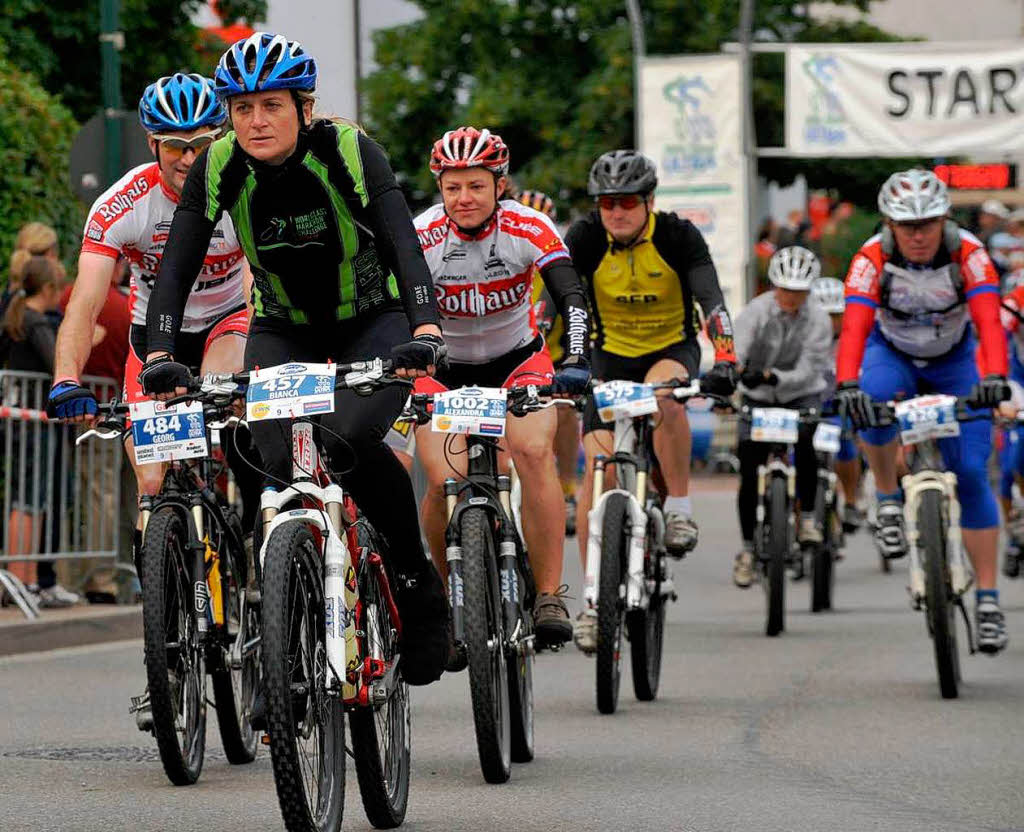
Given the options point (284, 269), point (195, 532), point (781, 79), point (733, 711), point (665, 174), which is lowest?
point (733, 711)

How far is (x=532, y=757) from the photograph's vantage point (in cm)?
827

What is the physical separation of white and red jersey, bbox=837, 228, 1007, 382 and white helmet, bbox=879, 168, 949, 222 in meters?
0.21

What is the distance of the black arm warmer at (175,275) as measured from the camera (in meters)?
6.71

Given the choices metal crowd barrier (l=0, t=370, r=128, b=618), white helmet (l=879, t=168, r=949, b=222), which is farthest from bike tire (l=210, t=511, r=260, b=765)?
metal crowd barrier (l=0, t=370, r=128, b=618)

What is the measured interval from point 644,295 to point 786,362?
14.4 feet

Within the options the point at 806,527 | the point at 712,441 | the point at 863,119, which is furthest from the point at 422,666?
the point at 712,441

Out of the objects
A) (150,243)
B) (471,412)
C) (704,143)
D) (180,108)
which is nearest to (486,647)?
(471,412)

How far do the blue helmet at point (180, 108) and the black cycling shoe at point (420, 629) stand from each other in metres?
2.08

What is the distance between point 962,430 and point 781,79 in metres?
34.4

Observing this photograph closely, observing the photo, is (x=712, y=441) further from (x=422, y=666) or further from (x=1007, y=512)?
(x=422, y=666)

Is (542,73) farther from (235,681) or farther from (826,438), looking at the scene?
(235,681)

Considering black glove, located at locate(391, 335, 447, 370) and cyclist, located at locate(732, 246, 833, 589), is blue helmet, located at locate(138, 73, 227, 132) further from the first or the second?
cyclist, located at locate(732, 246, 833, 589)

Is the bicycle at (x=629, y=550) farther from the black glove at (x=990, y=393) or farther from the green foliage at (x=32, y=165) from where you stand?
the green foliage at (x=32, y=165)

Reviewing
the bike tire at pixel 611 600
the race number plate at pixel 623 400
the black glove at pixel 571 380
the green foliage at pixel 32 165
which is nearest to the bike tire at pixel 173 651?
the black glove at pixel 571 380
